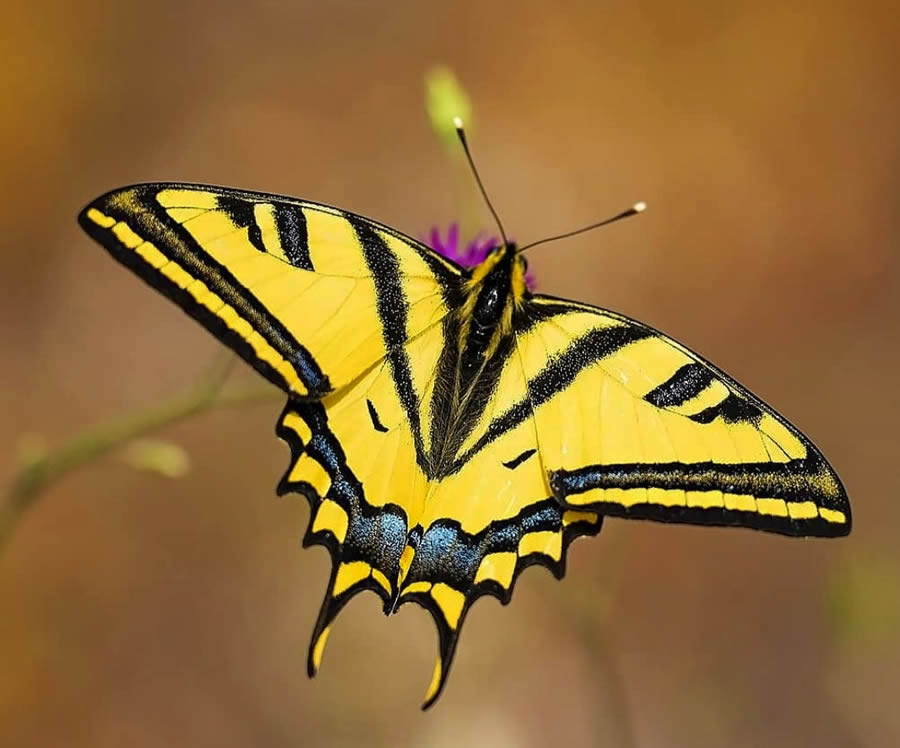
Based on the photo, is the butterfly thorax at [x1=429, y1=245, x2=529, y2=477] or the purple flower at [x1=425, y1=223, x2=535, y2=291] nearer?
the butterfly thorax at [x1=429, y1=245, x2=529, y2=477]

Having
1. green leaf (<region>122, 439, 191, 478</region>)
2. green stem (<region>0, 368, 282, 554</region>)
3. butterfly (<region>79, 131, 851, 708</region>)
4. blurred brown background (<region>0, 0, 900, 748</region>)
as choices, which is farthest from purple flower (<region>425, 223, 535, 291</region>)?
blurred brown background (<region>0, 0, 900, 748</region>)

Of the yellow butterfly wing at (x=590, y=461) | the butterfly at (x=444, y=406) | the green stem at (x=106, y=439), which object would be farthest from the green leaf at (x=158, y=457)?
the yellow butterfly wing at (x=590, y=461)

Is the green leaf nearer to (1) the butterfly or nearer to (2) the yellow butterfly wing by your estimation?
(1) the butterfly

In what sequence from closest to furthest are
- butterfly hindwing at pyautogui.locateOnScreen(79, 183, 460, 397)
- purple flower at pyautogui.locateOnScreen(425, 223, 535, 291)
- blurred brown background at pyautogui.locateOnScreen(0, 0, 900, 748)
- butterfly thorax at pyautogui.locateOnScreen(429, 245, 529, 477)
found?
butterfly hindwing at pyautogui.locateOnScreen(79, 183, 460, 397) < butterfly thorax at pyautogui.locateOnScreen(429, 245, 529, 477) < purple flower at pyautogui.locateOnScreen(425, 223, 535, 291) < blurred brown background at pyautogui.locateOnScreen(0, 0, 900, 748)

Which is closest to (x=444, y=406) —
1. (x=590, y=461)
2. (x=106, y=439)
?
(x=590, y=461)

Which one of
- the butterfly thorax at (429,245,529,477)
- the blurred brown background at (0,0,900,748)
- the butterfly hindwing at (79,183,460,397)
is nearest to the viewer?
the butterfly hindwing at (79,183,460,397)

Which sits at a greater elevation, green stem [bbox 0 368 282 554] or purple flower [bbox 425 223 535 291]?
purple flower [bbox 425 223 535 291]

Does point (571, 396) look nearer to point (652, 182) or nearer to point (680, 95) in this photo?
point (652, 182)
